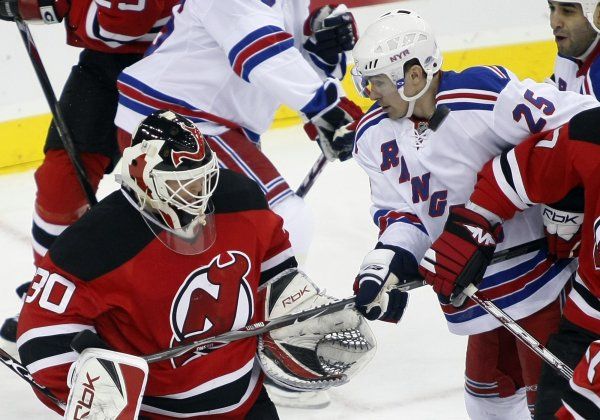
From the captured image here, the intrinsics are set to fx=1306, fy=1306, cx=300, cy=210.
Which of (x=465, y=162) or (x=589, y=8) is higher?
(x=589, y=8)

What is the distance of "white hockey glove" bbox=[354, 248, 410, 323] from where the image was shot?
110 inches

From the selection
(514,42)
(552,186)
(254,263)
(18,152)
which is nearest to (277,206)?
(254,263)

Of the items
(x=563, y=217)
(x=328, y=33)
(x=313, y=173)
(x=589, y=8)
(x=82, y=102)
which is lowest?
(x=313, y=173)

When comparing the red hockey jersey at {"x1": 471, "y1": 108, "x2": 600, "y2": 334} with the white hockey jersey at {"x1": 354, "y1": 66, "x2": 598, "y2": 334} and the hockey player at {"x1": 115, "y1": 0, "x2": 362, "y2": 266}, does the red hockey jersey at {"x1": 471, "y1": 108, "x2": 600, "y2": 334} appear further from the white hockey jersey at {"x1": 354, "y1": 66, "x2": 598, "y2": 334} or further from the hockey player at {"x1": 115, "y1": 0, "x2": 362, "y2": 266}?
the hockey player at {"x1": 115, "y1": 0, "x2": 362, "y2": 266}

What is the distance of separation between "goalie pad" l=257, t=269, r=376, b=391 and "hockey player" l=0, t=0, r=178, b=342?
1.08 metres

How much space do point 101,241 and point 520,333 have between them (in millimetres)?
895

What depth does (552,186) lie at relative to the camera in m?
2.63

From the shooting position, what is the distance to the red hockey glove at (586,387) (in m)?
2.37

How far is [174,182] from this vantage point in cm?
257

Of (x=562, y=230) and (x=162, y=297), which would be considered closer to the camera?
(x=162, y=297)

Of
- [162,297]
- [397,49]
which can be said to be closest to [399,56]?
[397,49]

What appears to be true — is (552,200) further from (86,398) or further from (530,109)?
(86,398)

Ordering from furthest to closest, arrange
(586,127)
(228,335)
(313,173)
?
(313,173) < (228,335) < (586,127)

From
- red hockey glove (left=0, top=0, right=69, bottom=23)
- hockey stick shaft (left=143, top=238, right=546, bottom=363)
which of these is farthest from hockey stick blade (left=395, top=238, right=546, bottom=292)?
red hockey glove (left=0, top=0, right=69, bottom=23)
